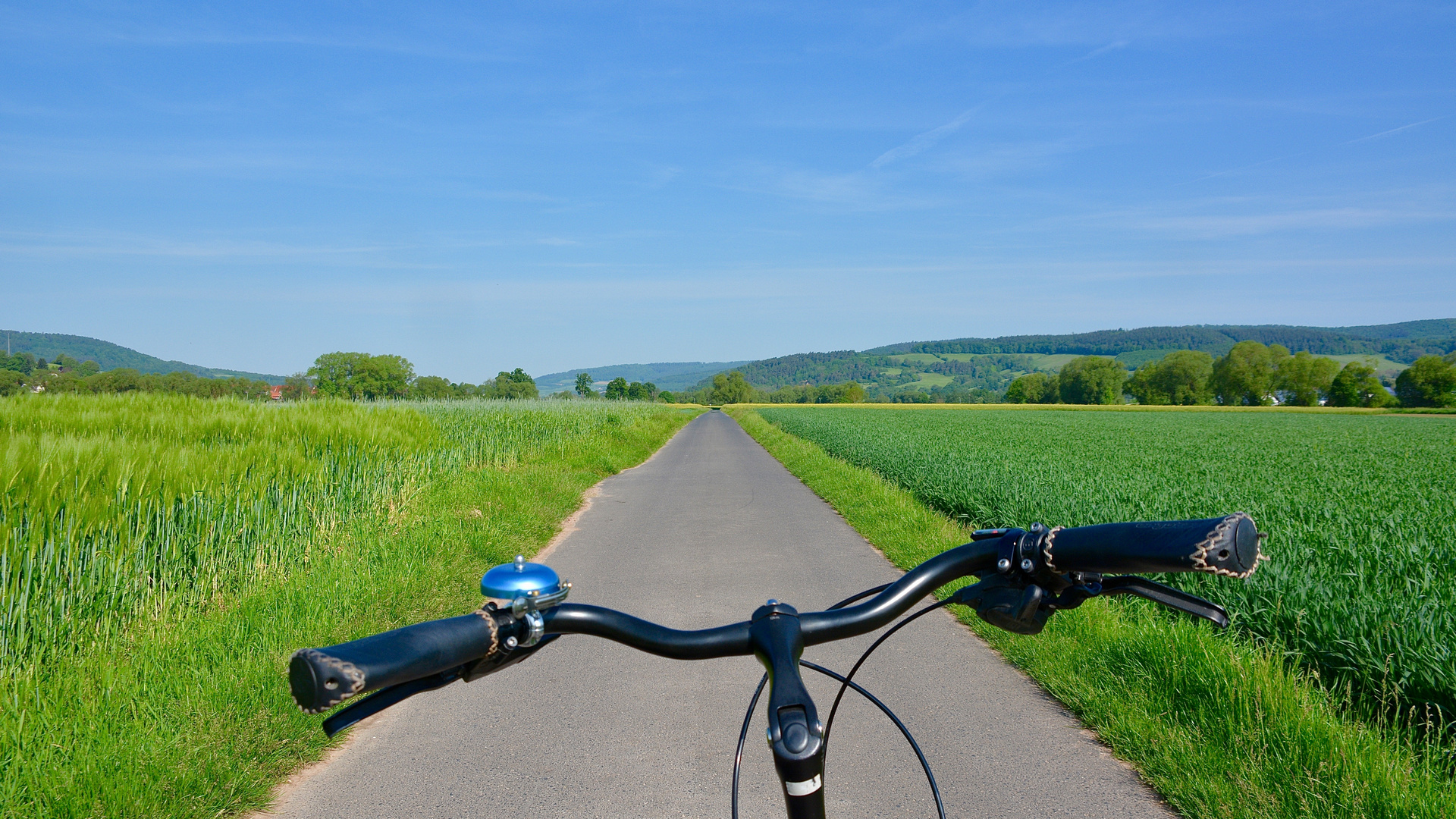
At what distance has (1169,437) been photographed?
31.4m

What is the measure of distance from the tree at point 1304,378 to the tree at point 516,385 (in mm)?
89437

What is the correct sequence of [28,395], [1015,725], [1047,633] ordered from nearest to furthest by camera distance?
[1015,725] → [1047,633] → [28,395]

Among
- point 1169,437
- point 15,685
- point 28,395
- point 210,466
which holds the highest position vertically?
point 28,395

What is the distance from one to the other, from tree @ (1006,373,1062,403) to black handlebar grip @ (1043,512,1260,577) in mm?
129652

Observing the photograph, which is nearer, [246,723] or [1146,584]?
[1146,584]

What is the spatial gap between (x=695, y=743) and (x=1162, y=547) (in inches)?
134

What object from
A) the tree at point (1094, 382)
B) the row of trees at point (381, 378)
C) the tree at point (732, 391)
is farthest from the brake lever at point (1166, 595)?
the tree at point (732, 391)

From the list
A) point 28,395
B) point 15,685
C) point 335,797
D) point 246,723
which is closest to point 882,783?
point 335,797

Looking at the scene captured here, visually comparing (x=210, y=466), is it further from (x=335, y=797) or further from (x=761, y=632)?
(x=761, y=632)

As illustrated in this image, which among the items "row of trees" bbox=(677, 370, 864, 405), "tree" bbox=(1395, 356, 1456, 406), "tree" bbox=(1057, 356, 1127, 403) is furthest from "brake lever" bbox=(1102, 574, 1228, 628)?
"row of trees" bbox=(677, 370, 864, 405)

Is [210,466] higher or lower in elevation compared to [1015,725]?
higher

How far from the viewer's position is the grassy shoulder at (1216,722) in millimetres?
3096

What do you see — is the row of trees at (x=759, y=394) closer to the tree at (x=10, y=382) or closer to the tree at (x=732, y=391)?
the tree at (x=732, y=391)

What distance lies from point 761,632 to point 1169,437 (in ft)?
114
